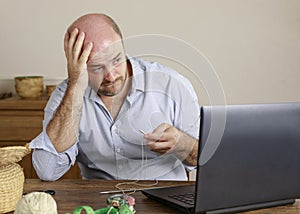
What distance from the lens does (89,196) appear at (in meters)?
1.78

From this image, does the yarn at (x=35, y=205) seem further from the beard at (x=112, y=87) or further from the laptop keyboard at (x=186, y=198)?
the beard at (x=112, y=87)

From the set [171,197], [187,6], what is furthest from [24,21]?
[171,197]

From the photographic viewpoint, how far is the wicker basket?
5.19 feet

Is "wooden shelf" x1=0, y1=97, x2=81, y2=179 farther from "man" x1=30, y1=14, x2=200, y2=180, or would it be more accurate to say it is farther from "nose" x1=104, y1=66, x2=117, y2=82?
"nose" x1=104, y1=66, x2=117, y2=82

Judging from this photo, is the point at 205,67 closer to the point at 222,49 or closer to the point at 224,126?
the point at 224,126

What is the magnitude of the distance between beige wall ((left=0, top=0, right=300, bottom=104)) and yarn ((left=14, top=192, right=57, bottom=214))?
89.1 inches

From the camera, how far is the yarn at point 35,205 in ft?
3.82

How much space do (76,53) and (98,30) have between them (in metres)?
0.12

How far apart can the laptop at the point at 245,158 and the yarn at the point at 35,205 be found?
0.42 m

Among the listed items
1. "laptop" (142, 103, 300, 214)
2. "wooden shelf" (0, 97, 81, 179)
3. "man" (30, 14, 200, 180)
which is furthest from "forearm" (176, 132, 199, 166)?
"wooden shelf" (0, 97, 81, 179)

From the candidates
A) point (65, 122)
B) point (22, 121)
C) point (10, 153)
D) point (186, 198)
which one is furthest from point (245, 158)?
point (22, 121)

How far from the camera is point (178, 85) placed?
7.20 ft

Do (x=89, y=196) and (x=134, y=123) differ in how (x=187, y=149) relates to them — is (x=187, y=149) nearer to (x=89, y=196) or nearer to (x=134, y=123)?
(x=134, y=123)

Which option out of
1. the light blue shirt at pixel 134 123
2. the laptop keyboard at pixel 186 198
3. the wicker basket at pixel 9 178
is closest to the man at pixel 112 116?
the light blue shirt at pixel 134 123
